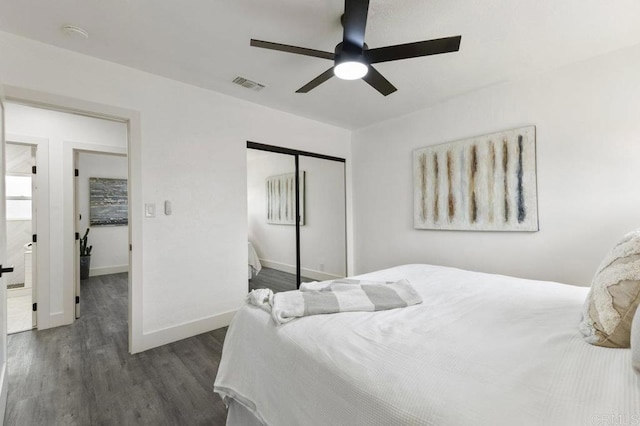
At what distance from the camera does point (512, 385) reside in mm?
776

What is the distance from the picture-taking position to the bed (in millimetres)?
3371

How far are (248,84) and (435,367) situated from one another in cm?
289

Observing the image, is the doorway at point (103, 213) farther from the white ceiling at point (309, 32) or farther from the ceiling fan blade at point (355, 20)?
the ceiling fan blade at point (355, 20)

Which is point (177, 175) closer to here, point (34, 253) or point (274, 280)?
point (274, 280)

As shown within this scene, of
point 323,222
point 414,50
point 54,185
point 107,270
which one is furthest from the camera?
point 107,270

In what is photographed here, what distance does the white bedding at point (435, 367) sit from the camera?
2.33ft

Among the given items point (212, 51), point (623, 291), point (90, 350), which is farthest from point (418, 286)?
point (90, 350)

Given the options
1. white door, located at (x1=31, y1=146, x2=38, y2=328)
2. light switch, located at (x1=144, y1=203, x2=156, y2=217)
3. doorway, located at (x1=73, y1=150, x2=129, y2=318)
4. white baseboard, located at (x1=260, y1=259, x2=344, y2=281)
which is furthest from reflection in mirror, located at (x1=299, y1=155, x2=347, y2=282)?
doorway, located at (x1=73, y1=150, x2=129, y2=318)

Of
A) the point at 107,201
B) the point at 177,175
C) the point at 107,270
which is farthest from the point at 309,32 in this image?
the point at 107,270

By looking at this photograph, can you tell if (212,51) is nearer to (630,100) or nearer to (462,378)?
(462,378)

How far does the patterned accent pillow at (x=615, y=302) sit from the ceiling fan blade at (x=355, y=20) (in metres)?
1.59

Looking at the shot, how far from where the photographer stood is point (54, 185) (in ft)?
10.4

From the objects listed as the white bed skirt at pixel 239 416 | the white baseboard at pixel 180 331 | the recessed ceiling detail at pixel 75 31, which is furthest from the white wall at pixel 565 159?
the recessed ceiling detail at pixel 75 31

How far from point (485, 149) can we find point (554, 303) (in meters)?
1.90
